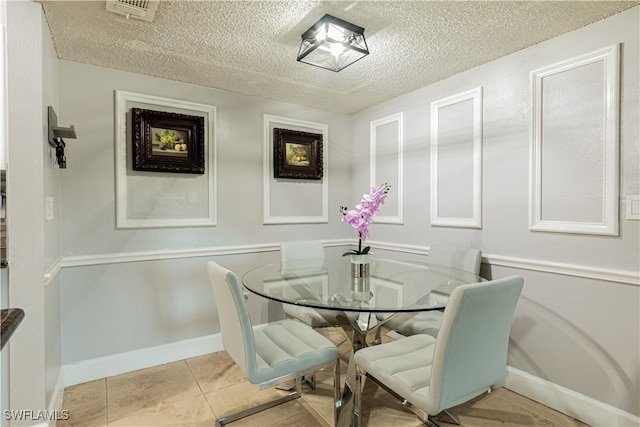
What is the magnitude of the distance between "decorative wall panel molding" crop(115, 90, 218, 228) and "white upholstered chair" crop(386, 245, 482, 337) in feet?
5.59

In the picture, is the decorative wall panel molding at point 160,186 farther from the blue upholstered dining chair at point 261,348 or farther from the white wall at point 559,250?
the white wall at point 559,250

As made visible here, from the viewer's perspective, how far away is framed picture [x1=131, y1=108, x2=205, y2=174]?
96.7 inches

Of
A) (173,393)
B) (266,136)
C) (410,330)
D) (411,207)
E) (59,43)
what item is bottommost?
(173,393)

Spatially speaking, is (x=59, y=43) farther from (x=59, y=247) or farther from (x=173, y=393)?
(x=173, y=393)

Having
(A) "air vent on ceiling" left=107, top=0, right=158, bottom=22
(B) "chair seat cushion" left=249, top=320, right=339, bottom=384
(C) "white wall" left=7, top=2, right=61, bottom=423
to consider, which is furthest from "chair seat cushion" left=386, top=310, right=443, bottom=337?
(A) "air vent on ceiling" left=107, top=0, right=158, bottom=22

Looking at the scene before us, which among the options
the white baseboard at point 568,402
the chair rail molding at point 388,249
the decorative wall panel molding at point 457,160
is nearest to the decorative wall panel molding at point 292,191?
the chair rail molding at point 388,249

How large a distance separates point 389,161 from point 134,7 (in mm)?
2265

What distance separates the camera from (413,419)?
1.88m

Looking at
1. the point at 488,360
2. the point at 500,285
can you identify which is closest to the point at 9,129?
the point at 500,285

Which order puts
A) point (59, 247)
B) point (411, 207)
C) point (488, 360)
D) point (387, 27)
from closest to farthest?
point (488, 360)
point (387, 27)
point (59, 247)
point (411, 207)

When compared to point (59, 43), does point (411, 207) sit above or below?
below

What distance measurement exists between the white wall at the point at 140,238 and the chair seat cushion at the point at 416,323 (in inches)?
52.8

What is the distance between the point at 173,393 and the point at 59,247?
124 centimetres

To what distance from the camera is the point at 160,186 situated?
2576 millimetres
